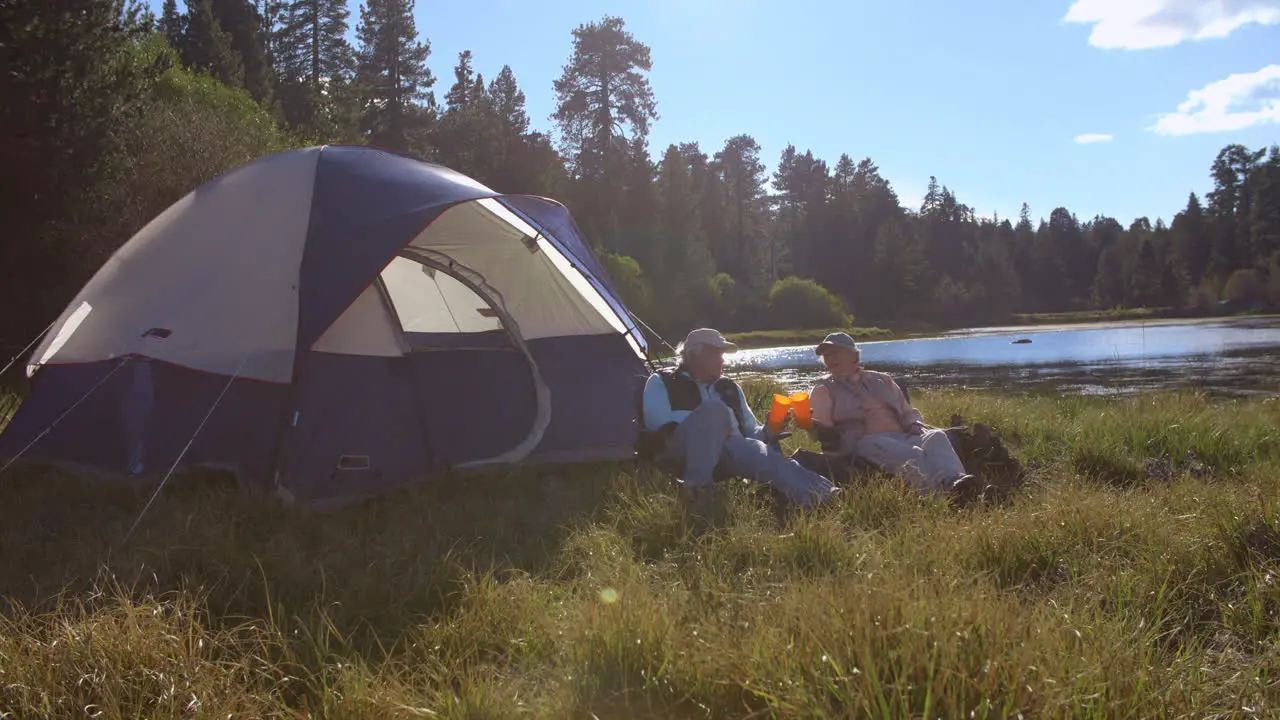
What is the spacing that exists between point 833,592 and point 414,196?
3491mm

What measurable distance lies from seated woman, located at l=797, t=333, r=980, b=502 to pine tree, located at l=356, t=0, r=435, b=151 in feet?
112

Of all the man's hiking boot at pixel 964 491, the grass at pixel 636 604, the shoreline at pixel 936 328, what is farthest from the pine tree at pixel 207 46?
the man's hiking boot at pixel 964 491

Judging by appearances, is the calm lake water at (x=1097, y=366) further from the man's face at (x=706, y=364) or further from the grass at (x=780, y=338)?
the man's face at (x=706, y=364)

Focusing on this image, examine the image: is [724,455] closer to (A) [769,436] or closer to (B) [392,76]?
(A) [769,436]

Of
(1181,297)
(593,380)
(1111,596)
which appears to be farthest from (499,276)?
(1181,297)

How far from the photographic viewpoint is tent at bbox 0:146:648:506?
14.8 ft

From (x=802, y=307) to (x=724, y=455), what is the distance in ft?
149

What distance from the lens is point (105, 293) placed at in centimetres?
511

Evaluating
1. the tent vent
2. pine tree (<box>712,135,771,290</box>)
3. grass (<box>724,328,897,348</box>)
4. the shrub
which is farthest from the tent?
the shrub

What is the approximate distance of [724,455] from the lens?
480 centimetres

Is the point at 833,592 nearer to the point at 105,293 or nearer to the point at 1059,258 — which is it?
the point at 105,293

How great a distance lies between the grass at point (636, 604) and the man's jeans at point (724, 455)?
0.21 m

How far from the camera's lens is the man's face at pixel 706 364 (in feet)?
16.7

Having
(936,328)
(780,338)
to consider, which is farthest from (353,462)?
(936,328)
